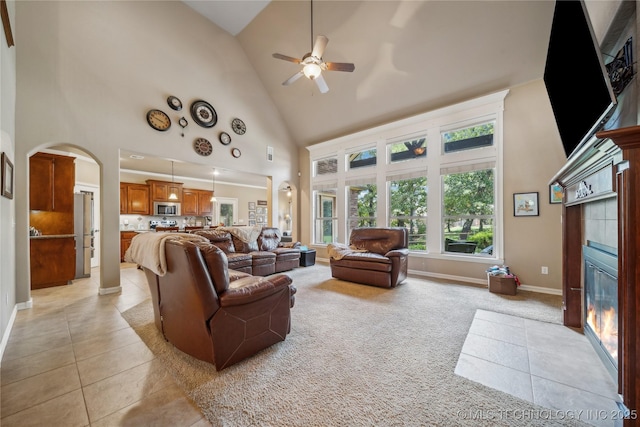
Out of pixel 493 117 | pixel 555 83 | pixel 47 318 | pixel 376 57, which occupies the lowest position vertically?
pixel 47 318

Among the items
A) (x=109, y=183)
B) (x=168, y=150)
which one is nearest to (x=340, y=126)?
(x=168, y=150)

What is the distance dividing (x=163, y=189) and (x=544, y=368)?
960 centimetres

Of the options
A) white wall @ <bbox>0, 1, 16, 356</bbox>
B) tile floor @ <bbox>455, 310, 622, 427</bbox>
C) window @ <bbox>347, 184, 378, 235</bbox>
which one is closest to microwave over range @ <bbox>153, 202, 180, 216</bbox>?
white wall @ <bbox>0, 1, 16, 356</bbox>

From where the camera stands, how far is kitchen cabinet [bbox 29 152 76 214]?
430cm

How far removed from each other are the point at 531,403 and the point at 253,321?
1962 mm

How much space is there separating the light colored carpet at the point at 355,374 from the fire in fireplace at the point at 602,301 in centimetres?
67

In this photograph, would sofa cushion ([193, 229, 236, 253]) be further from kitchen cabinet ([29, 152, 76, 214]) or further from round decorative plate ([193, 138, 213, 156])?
kitchen cabinet ([29, 152, 76, 214])

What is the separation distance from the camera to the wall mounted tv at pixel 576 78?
4.93 ft

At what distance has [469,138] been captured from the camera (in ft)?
14.8

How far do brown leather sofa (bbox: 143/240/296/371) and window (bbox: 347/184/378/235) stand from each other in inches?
159

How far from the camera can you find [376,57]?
4555mm

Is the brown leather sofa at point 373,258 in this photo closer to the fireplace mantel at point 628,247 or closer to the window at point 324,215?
the window at point 324,215

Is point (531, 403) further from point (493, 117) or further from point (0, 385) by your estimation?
point (493, 117)

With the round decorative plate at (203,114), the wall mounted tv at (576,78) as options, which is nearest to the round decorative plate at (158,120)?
the round decorative plate at (203,114)
